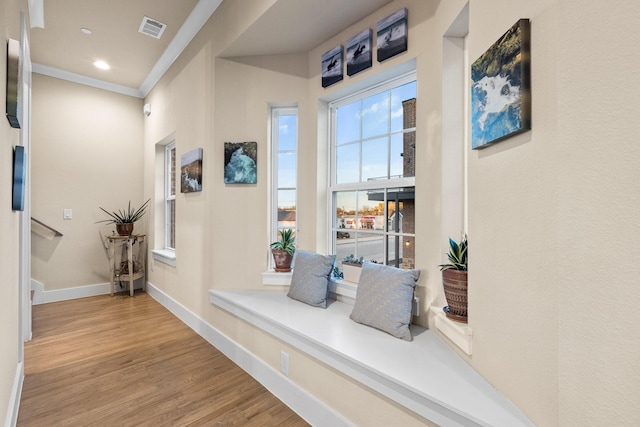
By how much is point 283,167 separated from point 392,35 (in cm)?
130

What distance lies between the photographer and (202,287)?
2.69 metres

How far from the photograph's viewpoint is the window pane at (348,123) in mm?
2244

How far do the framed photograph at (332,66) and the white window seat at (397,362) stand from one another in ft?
5.51

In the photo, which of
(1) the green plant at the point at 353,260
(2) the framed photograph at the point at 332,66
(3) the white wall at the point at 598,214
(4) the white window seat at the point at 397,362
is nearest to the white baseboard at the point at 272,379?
(4) the white window seat at the point at 397,362

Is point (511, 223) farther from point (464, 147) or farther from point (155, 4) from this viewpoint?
point (155, 4)

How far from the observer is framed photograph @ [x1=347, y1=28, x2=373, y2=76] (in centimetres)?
198

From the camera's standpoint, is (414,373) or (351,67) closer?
(414,373)

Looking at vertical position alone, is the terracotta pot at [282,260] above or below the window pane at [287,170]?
below

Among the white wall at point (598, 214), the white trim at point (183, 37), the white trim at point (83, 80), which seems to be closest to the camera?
the white wall at point (598, 214)

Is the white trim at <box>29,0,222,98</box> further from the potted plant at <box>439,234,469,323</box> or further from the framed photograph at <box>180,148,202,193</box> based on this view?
the potted plant at <box>439,234,469,323</box>

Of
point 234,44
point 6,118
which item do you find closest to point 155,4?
point 234,44

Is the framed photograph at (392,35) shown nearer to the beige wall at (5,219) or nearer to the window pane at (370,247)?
the window pane at (370,247)

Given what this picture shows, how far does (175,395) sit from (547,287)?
82.7 inches

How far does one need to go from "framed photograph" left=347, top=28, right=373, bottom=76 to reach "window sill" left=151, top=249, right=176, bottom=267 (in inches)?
107
